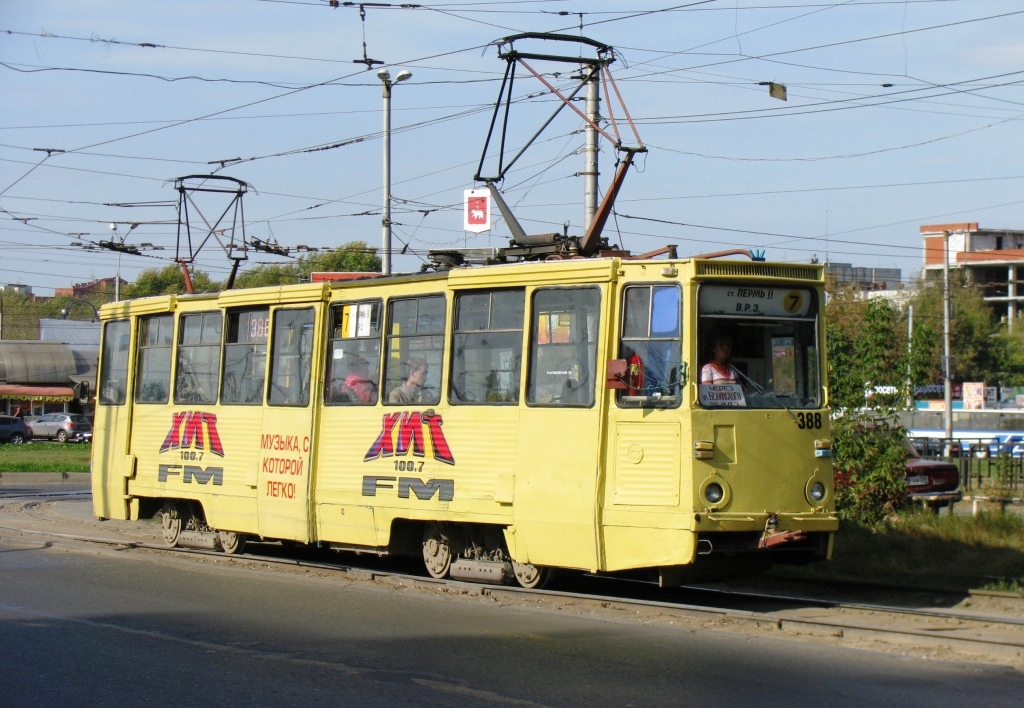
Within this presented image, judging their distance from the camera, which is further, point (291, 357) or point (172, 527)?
point (172, 527)

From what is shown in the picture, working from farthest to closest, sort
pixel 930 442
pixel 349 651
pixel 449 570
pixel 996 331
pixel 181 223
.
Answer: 1. pixel 996 331
2. pixel 930 442
3. pixel 181 223
4. pixel 449 570
5. pixel 349 651

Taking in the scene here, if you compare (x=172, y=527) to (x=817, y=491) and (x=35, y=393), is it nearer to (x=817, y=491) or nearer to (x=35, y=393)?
(x=817, y=491)

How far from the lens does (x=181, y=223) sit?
20703 mm

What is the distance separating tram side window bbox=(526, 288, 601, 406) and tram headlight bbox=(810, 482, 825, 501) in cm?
204

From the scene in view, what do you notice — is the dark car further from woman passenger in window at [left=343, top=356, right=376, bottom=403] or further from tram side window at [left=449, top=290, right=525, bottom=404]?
woman passenger in window at [left=343, top=356, right=376, bottom=403]

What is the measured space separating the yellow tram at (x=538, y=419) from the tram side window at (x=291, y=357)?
3cm

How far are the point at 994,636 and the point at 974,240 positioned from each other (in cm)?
9460

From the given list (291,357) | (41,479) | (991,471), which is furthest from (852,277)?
(291,357)

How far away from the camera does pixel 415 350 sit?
1205 cm

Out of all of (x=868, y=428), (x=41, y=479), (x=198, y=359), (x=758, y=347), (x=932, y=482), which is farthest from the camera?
(x=41, y=479)

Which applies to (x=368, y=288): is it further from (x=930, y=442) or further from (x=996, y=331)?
(x=996, y=331)

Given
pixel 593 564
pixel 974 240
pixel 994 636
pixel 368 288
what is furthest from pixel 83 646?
pixel 974 240

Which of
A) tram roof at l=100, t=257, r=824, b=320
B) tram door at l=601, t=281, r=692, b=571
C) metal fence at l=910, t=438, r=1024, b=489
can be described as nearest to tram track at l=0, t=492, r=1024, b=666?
tram door at l=601, t=281, r=692, b=571

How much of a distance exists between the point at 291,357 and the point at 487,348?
127 inches
